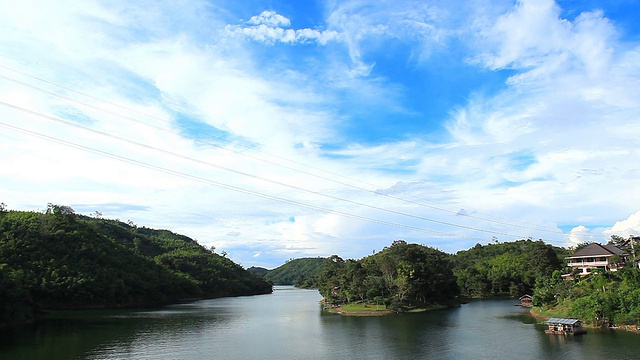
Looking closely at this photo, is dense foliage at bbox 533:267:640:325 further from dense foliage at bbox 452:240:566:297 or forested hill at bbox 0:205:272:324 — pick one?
forested hill at bbox 0:205:272:324

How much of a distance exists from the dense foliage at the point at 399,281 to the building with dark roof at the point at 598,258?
20.9 metres

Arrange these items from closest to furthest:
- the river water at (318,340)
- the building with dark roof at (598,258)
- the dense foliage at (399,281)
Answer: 1. the river water at (318,340)
2. the building with dark roof at (598,258)
3. the dense foliage at (399,281)

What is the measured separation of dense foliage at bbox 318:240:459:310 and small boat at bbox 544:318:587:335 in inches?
1028

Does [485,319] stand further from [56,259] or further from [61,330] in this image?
[56,259]

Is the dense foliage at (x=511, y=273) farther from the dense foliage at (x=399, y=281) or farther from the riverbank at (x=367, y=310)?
the riverbank at (x=367, y=310)

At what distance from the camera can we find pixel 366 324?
163ft


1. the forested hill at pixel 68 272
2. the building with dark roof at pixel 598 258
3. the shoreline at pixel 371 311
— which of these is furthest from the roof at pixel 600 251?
the forested hill at pixel 68 272

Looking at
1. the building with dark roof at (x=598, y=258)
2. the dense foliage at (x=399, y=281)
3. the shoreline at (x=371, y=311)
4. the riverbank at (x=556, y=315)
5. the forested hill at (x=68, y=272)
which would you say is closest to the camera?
the riverbank at (x=556, y=315)

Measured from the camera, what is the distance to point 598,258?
208 ft

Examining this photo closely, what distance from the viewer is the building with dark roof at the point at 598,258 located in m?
57.7

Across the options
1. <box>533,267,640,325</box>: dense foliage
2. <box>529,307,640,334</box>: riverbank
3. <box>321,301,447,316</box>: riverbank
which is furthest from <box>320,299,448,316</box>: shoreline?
<box>533,267,640,325</box>: dense foliage

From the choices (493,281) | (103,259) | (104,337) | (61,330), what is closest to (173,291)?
(103,259)

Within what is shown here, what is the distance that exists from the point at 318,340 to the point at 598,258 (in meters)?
49.0

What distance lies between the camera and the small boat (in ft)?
122
